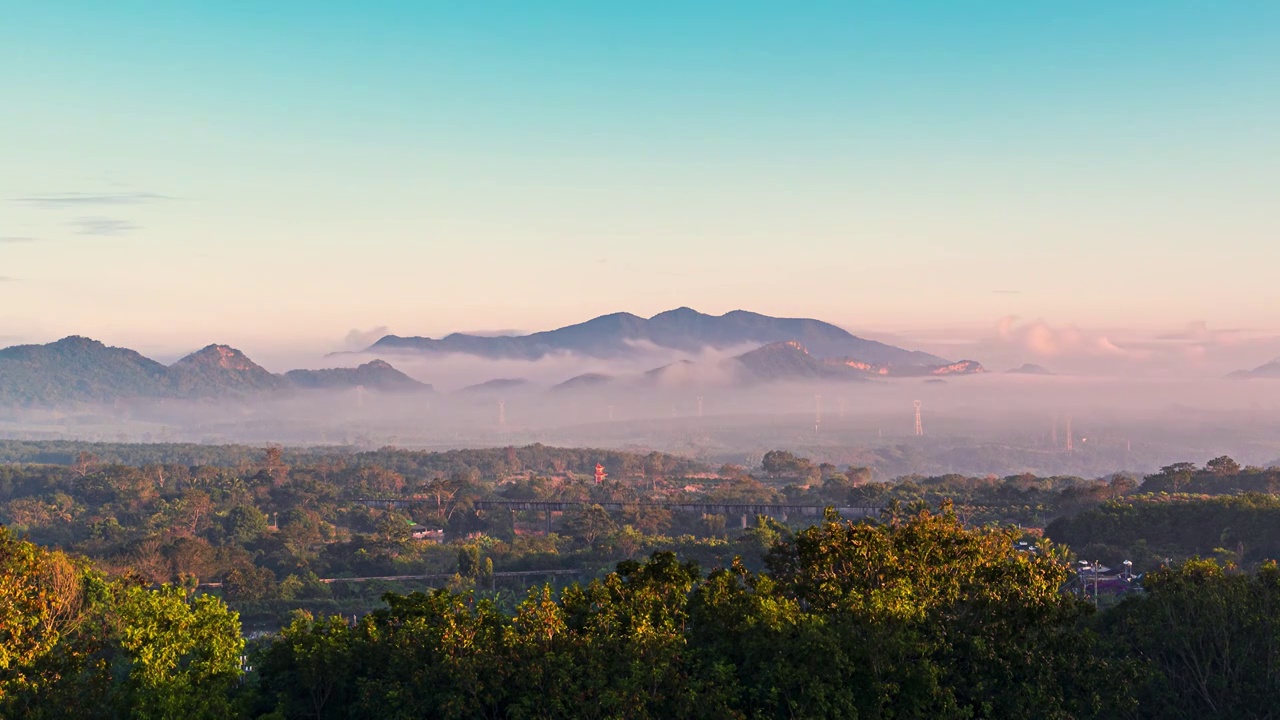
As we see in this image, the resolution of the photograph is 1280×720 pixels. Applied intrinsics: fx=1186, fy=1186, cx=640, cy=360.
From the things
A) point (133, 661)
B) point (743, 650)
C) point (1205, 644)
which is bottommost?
point (1205, 644)

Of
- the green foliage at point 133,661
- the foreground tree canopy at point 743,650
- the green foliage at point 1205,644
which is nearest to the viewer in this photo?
the green foliage at point 133,661

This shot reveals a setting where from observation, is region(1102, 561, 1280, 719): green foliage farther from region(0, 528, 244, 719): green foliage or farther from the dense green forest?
region(0, 528, 244, 719): green foliage

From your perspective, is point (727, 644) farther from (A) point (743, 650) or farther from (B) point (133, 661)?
(B) point (133, 661)

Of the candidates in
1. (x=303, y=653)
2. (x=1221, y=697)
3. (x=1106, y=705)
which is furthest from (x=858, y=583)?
(x=303, y=653)

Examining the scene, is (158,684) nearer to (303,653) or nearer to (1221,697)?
(303,653)

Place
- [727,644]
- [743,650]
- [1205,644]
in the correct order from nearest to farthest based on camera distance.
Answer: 1. [743,650]
2. [727,644]
3. [1205,644]

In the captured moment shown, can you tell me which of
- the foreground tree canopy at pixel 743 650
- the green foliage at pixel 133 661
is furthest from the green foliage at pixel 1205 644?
the green foliage at pixel 133 661

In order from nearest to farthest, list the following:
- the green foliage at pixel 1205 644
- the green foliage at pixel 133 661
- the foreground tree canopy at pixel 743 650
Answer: the green foliage at pixel 133 661 < the foreground tree canopy at pixel 743 650 < the green foliage at pixel 1205 644

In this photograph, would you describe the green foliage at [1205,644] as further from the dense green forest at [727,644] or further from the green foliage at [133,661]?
the green foliage at [133,661]

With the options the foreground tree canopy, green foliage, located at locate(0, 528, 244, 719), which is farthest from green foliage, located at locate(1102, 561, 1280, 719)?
green foliage, located at locate(0, 528, 244, 719)

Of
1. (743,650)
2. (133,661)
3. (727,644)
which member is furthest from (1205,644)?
(133,661)

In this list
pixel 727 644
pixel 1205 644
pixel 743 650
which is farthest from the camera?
pixel 1205 644

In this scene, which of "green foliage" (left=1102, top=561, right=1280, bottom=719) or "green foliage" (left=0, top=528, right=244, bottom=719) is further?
"green foliage" (left=1102, top=561, right=1280, bottom=719)
